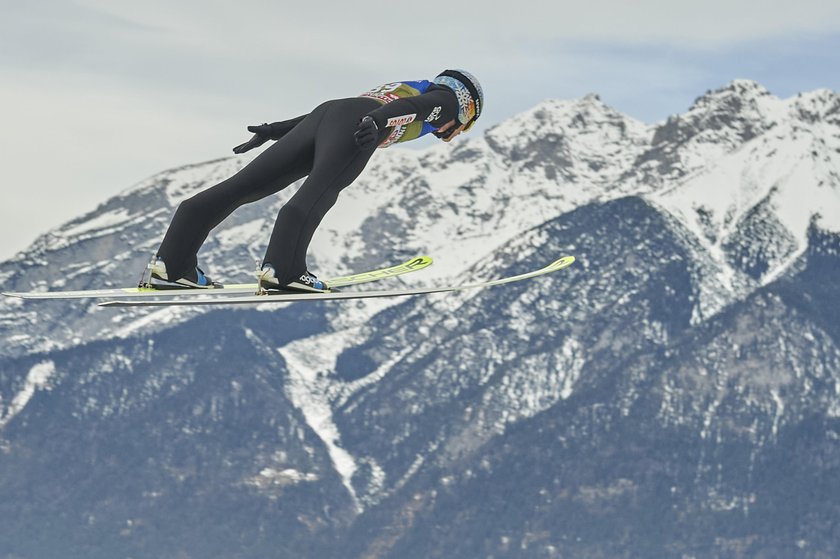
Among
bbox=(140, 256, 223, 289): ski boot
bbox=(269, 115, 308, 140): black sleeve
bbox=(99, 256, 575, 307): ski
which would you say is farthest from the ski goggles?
bbox=(140, 256, 223, 289): ski boot

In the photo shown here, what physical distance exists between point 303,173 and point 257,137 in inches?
54.9

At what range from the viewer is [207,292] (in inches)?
1168

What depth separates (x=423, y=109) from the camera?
29500 millimetres

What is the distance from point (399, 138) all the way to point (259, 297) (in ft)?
12.6

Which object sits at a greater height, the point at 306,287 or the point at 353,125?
the point at 353,125

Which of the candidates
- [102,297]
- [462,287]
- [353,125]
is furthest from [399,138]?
[102,297]

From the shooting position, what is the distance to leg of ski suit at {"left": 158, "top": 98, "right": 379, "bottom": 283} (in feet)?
93.7

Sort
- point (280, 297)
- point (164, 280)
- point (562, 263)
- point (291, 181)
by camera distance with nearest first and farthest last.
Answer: point (280, 297) < point (291, 181) < point (164, 280) < point (562, 263)

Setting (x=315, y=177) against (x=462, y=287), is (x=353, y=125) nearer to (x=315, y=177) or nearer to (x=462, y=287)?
(x=315, y=177)

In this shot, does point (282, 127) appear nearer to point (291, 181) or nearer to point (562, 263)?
point (291, 181)

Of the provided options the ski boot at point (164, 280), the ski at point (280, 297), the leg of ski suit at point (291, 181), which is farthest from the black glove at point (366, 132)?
the ski boot at point (164, 280)

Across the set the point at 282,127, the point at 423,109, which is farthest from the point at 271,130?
the point at 423,109

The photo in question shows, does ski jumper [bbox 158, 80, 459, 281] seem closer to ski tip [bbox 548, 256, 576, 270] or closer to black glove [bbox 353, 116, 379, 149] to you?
black glove [bbox 353, 116, 379, 149]

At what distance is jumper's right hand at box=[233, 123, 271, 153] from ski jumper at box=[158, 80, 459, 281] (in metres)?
0.37
